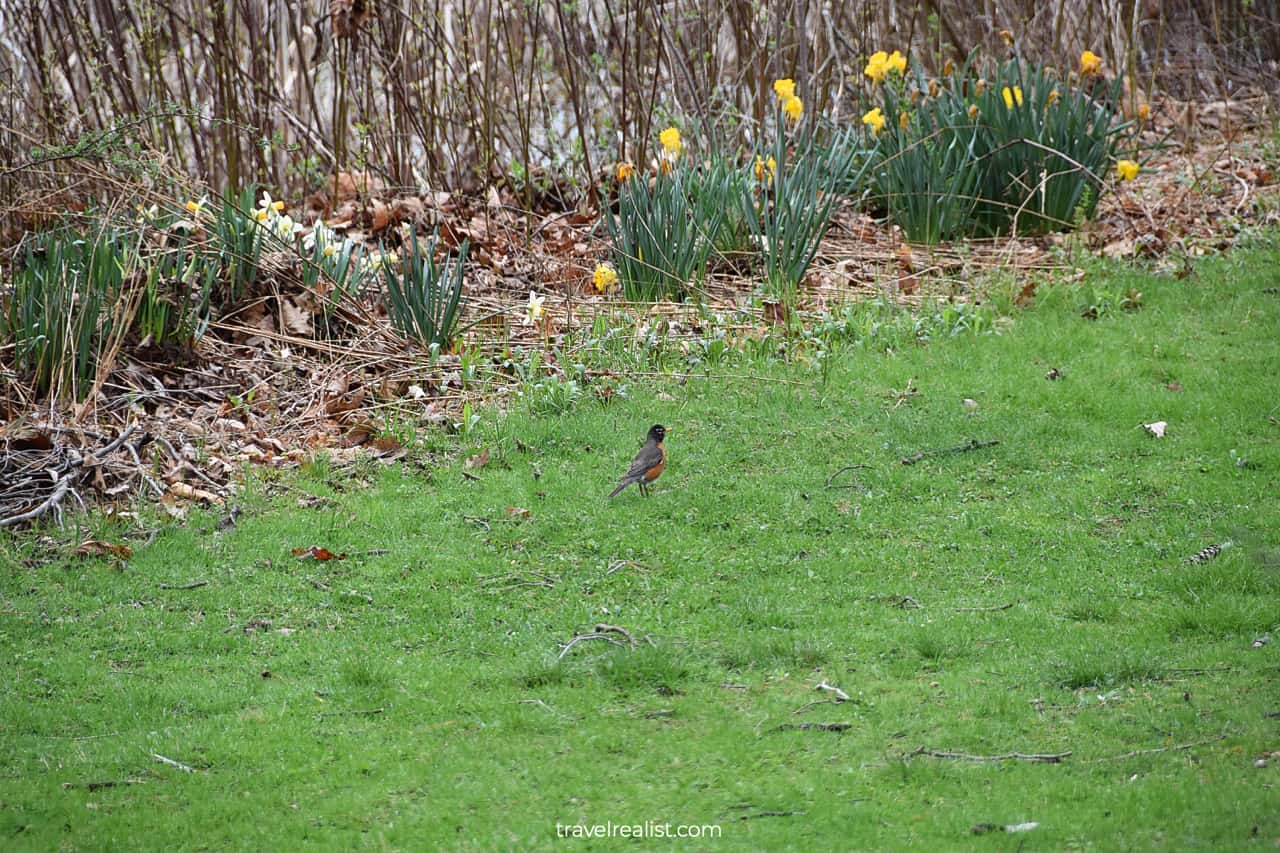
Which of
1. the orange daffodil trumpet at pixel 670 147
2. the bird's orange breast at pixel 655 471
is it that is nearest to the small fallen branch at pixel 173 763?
the bird's orange breast at pixel 655 471

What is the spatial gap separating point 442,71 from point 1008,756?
7.21 m

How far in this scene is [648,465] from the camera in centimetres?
561

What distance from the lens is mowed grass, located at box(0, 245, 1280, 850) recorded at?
3.36 metres

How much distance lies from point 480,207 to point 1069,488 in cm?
504

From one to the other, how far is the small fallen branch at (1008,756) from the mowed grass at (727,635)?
30 mm

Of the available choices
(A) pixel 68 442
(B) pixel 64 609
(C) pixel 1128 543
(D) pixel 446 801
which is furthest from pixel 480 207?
(D) pixel 446 801

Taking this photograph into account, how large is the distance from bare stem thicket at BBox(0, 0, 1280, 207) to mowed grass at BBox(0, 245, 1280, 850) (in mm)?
3279

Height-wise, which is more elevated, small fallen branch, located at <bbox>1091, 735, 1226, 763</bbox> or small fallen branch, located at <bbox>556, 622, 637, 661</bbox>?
small fallen branch, located at <bbox>1091, 735, 1226, 763</bbox>

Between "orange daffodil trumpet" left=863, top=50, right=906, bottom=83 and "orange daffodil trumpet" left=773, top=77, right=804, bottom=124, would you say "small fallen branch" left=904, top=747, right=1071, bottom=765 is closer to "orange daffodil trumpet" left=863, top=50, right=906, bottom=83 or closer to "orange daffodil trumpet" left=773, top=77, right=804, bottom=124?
"orange daffodil trumpet" left=773, top=77, right=804, bottom=124

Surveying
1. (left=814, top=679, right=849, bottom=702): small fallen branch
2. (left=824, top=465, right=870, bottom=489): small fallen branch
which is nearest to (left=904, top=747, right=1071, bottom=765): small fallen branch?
(left=814, top=679, right=849, bottom=702): small fallen branch

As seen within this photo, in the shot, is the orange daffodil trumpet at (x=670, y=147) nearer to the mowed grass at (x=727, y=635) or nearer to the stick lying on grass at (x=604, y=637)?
the mowed grass at (x=727, y=635)

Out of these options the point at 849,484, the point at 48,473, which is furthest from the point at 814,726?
the point at 48,473

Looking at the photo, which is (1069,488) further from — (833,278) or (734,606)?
(833,278)

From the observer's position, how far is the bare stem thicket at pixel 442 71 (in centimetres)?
857
